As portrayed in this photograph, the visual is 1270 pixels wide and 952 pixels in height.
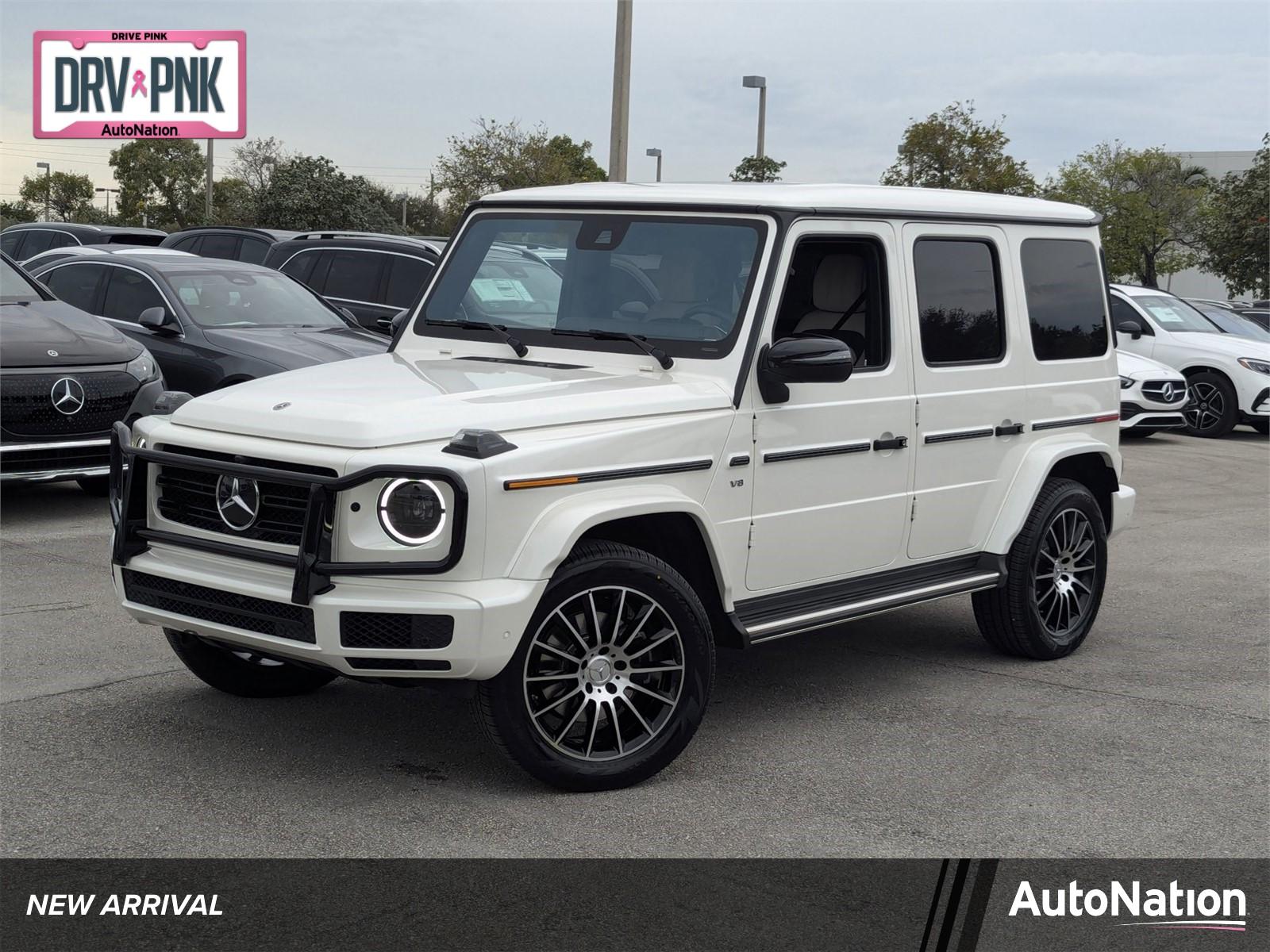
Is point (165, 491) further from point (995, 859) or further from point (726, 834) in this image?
point (995, 859)

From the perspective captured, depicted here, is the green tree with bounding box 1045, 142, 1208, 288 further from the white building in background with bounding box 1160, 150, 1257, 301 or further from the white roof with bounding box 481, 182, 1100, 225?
the white roof with bounding box 481, 182, 1100, 225

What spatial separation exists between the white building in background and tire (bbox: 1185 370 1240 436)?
60.6 m

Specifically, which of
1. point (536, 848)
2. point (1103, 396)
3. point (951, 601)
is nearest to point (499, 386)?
point (536, 848)

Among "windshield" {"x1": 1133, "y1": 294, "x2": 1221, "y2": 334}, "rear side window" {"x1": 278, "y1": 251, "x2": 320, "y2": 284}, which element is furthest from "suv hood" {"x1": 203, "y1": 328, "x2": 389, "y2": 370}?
"windshield" {"x1": 1133, "y1": 294, "x2": 1221, "y2": 334}

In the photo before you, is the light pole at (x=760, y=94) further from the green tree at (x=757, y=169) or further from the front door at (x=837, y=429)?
the front door at (x=837, y=429)

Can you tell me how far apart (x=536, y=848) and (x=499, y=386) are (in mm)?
1558

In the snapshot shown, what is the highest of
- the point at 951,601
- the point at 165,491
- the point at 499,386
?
the point at 499,386

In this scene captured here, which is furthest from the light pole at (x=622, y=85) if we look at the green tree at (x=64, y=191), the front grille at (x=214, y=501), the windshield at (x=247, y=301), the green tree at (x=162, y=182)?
the green tree at (x=64, y=191)

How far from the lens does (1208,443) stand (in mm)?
17766

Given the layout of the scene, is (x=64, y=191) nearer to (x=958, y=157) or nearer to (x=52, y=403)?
(x=958, y=157)

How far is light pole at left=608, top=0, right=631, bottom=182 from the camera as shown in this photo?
16.1m

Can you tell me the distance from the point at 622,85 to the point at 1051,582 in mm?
10622

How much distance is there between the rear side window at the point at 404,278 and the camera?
1455 centimetres

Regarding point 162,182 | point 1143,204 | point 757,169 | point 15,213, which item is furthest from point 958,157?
point 15,213
